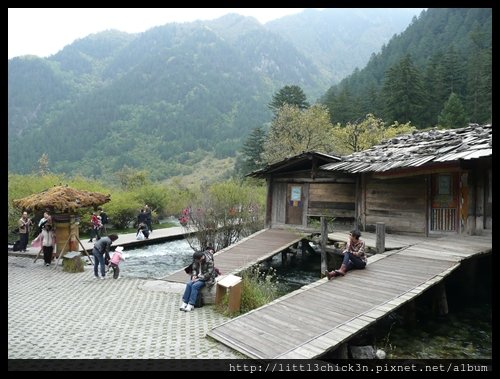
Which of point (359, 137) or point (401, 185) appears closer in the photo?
point (401, 185)

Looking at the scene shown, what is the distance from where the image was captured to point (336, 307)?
7941mm

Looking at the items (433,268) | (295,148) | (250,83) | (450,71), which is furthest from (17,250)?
(250,83)

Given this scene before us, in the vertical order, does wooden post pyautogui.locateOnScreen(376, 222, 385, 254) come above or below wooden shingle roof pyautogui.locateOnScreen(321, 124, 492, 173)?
below

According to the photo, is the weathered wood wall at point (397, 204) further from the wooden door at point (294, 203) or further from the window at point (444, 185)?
the wooden door at point (294, 203)

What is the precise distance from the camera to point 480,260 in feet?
43.6

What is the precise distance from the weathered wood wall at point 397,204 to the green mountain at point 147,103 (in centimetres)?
6244

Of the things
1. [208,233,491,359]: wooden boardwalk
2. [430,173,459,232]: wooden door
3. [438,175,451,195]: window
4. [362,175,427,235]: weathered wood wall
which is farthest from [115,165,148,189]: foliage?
[208,233,491,359]: wooden boardwalk

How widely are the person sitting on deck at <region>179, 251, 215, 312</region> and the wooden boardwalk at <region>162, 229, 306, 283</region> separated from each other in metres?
2.32

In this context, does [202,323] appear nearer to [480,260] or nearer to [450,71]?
[480,260]

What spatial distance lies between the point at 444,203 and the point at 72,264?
41.5ft

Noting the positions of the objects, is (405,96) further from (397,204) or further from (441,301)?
(441,301)

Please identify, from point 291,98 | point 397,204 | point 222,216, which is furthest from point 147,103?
point 397,204

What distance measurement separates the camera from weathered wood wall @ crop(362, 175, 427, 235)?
14.4 metres

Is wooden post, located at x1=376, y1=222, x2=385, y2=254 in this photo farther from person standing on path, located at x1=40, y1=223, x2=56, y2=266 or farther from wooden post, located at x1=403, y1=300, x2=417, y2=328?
person standing on path, located at x1=40, y1=223, x2=56, y2=266
